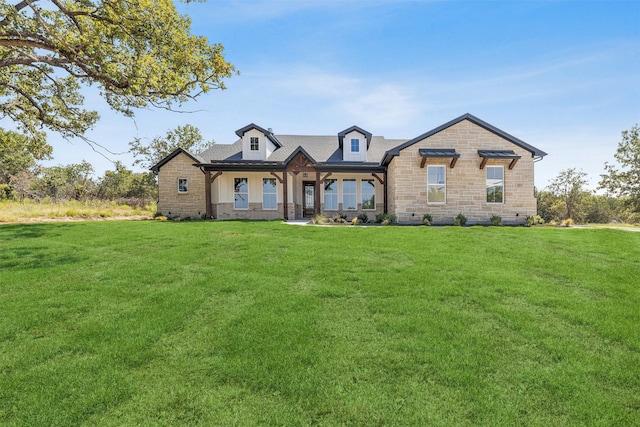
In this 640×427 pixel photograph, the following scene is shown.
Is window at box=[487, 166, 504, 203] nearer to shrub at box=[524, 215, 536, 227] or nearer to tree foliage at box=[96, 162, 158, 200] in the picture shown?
shrub at box=[524, 215, 536, 227]

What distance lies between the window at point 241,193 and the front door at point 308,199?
3.75 metres

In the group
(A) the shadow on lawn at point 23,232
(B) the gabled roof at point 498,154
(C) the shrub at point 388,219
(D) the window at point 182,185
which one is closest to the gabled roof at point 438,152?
(B) the gabled roof at point 498,154

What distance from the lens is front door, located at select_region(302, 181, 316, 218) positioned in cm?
2156

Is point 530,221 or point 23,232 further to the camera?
point 530,221

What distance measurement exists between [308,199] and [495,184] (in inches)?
436

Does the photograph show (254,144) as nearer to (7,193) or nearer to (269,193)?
(269,193)

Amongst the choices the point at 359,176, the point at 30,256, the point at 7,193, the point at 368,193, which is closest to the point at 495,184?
the point at 368,193

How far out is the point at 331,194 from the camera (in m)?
20.8

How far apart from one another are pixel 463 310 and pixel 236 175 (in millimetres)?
17363

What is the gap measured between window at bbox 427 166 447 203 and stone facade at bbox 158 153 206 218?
13.9m

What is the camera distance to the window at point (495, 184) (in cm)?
1709

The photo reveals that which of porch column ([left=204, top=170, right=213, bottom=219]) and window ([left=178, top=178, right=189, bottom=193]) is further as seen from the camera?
window ([left=178, top=178, right=189, bottom=193])

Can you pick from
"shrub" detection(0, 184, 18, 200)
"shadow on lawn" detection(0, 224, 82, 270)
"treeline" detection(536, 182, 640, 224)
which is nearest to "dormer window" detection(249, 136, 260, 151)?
"shadow on lawn" detection(0, 224, 82, 270)

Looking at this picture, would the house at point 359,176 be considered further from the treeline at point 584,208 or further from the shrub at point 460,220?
the treeline at point 584,208
